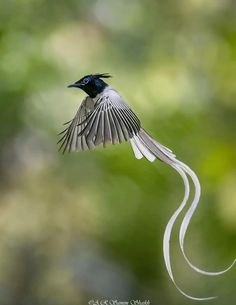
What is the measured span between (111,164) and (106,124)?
19.8 inches

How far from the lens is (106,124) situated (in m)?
1.01

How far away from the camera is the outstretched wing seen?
1.00 m

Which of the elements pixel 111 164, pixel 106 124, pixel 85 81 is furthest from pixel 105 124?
pixel 111 164

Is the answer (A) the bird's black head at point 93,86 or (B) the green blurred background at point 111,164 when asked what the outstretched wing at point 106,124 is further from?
(B) the green blurred background at point 111,164

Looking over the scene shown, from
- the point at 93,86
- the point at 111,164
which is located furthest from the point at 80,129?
the point at 111,164

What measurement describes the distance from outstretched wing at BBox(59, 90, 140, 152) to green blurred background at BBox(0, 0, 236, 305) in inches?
16.5

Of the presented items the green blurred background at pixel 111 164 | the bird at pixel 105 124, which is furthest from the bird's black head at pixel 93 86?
the green blurred background at pixel 111 164

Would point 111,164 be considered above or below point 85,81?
below

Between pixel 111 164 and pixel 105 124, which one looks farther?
pixel 111 164

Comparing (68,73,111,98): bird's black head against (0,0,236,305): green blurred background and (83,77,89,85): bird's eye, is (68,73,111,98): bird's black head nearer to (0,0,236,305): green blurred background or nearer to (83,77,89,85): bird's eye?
(83,77,89,85): bird's eye

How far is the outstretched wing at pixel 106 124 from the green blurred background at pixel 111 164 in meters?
0.42

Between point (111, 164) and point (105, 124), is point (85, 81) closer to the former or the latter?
point (105, 124)

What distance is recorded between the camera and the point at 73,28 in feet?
5.15

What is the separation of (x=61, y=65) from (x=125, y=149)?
219 mm
